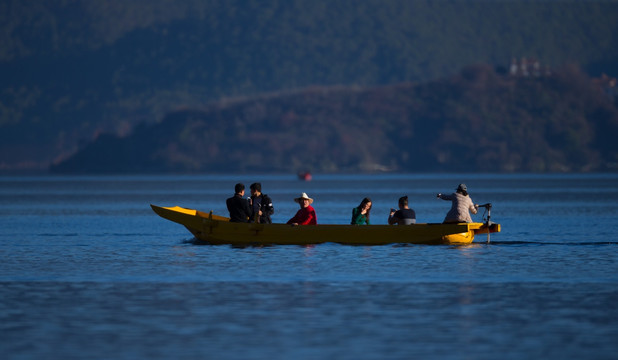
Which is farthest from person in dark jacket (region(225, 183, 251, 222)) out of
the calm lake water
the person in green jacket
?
the person in green jacket

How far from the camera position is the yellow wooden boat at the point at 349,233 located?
114ft

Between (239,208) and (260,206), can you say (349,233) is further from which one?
(239,208)

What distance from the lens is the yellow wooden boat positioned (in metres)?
34.7

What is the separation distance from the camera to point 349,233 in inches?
1396

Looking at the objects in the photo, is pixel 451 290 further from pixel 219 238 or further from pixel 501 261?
pixel 219 238

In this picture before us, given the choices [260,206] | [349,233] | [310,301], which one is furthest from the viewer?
[349,233]

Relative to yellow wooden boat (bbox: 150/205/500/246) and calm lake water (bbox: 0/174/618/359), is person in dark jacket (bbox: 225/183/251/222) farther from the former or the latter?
calm lake water (bbox: 0/174/618/359)

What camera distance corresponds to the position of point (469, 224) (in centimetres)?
3459

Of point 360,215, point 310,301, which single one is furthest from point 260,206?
point 310,301

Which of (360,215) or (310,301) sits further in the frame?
(360,215)

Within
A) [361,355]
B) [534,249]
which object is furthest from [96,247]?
[361,355]

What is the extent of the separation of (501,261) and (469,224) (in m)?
2.40

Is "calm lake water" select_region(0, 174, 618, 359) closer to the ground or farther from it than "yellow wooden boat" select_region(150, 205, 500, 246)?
closer to the ground

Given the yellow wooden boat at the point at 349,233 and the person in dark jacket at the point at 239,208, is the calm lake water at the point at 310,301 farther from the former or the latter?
the person in dark jacket at the point at 239,208
